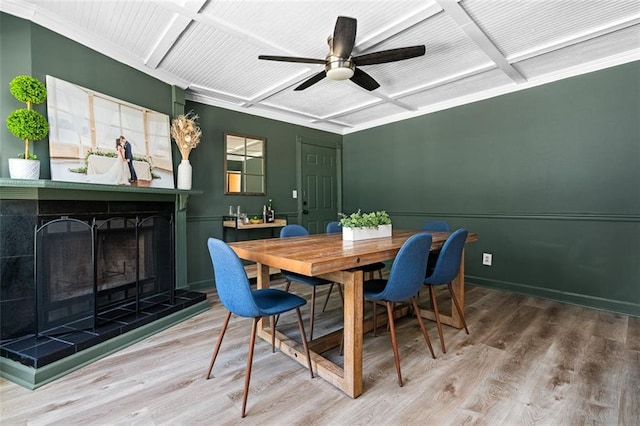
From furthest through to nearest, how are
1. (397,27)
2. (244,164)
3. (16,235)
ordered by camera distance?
(244,164) < (397,27) < (16,235)

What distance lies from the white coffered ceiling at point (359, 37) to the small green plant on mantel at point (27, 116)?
563 mm

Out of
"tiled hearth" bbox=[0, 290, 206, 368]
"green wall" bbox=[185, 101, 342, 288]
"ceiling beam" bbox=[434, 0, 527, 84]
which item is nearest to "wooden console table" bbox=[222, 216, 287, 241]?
"green wall" bbox=[185, 101, 342, 288]

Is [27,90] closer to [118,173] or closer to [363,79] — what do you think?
[118,173]

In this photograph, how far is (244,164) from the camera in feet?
14.4

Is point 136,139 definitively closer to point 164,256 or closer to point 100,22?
point 100,22

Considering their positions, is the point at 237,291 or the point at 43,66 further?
the point at 43,66

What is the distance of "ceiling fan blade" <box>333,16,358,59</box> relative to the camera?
1.90 meters

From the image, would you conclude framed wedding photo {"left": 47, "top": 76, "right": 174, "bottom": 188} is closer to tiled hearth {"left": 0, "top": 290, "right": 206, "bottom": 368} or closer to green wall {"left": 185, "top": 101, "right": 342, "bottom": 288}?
green wall {"left": 185, "top": 101, "right": 342, "bottom": 288}

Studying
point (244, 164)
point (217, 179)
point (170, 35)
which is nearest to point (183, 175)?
point (217, 179)

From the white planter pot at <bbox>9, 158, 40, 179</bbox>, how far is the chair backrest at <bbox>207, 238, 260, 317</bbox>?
57.2 inches

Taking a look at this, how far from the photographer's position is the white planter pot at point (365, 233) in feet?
7.72

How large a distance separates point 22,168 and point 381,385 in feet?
9.01

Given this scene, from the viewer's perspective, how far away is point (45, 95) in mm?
2145

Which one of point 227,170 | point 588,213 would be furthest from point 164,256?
point 588,213
